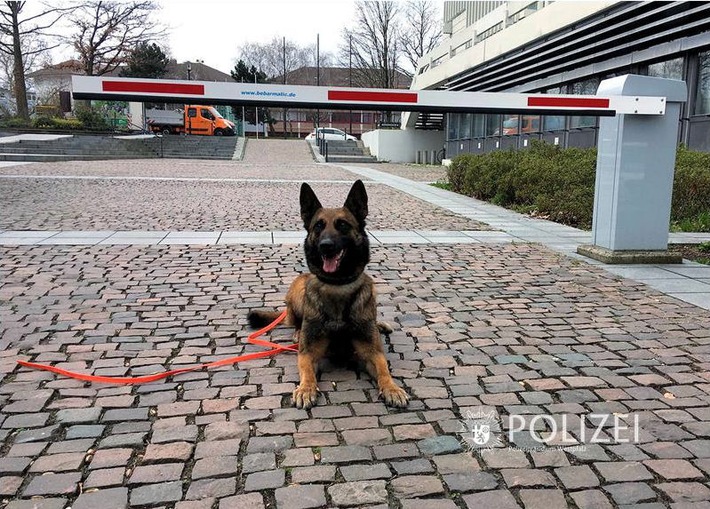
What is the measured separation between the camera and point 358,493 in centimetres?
252

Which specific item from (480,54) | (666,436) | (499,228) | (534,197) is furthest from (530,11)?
(666,436)

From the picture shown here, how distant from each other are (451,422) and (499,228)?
7.82m

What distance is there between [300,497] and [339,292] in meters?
1.52

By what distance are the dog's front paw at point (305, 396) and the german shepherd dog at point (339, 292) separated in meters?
0.10

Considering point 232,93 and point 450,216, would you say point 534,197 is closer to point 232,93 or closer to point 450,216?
point 450,216

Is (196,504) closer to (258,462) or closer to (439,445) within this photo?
(258,462)

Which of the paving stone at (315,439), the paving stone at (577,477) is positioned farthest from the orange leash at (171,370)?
the paving stone at (577,477)

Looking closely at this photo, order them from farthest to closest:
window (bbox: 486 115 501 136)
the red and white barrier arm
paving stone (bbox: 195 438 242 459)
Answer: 1. window (bbox: 486 115 501 136)
2. the red and white barrier arm
3. paving stone (bbox: 195 438 242 459)

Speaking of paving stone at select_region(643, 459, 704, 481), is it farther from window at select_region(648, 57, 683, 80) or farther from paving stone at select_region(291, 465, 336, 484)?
window at select_region(648, 57, 683, 80)

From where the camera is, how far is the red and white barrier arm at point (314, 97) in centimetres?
489

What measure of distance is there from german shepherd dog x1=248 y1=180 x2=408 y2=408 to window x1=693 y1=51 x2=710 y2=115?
17416 mm

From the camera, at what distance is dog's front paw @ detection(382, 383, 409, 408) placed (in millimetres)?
3340

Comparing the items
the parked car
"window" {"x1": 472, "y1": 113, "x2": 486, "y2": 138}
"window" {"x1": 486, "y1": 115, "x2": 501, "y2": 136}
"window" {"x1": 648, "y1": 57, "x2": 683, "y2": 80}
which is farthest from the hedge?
the parked car

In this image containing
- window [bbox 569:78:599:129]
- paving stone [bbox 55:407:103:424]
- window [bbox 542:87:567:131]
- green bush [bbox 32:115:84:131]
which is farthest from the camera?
green bush [bbox 32:115:84:131]
